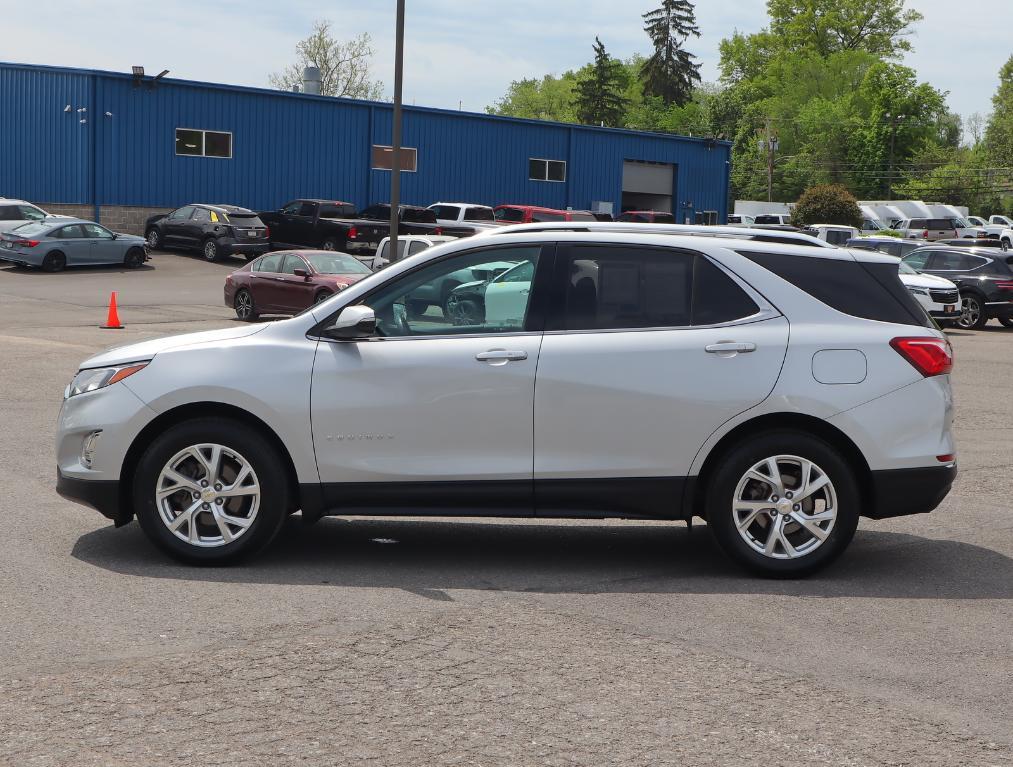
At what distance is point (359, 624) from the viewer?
18.4 ft

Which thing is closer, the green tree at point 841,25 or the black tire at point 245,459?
the black tire at point 245,459

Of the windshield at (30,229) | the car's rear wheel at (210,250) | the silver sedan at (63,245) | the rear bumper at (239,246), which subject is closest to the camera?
the silver sedan at (63,245)

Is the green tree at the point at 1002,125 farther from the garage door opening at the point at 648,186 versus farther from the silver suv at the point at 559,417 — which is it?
the silver suv at the point at 559,417

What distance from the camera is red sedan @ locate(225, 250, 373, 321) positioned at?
23.0m

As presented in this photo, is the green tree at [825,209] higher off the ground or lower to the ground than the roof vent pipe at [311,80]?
lower

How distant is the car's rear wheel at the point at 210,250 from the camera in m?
38.1

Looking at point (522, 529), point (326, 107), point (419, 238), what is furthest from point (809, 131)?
point (522, 529)

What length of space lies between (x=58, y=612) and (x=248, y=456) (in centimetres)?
121

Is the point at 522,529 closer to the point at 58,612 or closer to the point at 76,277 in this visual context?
the point at 58,612

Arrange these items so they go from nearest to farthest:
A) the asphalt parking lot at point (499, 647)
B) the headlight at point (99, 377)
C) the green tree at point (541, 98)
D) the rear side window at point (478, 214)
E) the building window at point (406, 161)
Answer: the asphalt parking lot at point (499, 647) → the headlight at point (99, 377) → the rear side window at point (478, 214) → the building window at point (406, 161) → the green tree at point (541, 98)

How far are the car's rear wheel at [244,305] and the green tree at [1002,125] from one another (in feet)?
316

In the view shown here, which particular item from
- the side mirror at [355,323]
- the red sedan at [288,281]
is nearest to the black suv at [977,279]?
the red sedan at [288,281]

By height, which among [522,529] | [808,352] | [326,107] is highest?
[326,107]

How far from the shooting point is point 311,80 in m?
54.6
